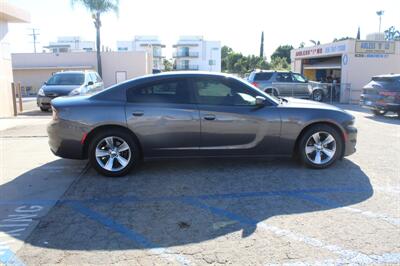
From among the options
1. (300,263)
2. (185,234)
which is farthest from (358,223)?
(185,234)

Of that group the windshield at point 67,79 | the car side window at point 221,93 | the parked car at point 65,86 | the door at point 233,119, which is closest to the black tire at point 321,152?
the door at point 233,119

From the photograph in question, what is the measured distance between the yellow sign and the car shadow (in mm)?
16962

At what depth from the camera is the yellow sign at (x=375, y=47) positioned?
21.0 metres

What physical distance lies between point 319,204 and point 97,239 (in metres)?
2.65

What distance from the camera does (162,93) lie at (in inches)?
222

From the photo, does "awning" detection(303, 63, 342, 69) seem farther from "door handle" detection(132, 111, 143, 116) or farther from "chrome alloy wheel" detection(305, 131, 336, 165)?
"door handle" detection(132, 111, 143, 116)

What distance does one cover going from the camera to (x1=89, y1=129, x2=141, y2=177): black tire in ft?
17.9

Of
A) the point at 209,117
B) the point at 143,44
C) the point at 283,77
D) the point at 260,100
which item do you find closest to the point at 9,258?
the point at 209,117

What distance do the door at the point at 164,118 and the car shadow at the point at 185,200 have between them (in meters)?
0.46

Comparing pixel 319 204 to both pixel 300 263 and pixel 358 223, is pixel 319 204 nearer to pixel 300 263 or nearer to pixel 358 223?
pixel 358 223

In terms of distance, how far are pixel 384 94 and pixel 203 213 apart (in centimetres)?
1117

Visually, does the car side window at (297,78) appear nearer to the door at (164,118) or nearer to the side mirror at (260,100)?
the side mirror at (260,100)

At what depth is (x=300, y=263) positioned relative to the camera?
3193 mm

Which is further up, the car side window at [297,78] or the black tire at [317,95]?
the car side window at [297,78]
